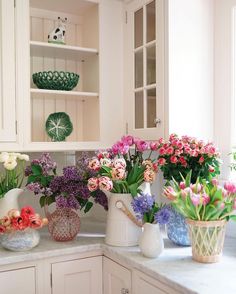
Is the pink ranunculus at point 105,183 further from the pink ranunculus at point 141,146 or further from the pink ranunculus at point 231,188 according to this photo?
the pink ranunculus at point 231,188

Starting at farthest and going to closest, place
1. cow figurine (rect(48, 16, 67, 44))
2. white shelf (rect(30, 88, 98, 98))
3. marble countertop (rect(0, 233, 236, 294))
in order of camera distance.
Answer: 1. cow figurine (rect(48, 16, 67, 44))
2. white shelf (rect(30, 88, 98, 98))
3. marble countertop (rect(0, 233, 236, 294))

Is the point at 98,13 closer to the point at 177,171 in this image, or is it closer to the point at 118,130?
the point at 118,130

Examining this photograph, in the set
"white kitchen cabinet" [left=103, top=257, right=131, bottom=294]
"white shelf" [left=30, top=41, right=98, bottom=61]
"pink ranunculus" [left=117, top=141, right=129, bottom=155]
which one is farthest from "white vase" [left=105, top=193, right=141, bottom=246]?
"white shelf" [left=30, top=41, right=98, bottom=61]

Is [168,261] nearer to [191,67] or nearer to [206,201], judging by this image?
[206,201]

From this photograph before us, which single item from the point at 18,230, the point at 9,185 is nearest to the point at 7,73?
the point at 9,185

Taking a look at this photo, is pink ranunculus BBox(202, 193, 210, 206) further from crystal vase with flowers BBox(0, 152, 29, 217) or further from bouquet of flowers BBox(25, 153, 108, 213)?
crystal vase with flowers BBox(0, 152, 29, 217)

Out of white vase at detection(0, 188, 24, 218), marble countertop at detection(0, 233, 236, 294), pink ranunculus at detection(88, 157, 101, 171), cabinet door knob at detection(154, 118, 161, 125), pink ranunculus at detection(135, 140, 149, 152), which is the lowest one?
marble countertop at detection(0, 233, 236, 294)

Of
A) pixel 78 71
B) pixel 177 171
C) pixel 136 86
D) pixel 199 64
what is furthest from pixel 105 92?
pixel 177 171

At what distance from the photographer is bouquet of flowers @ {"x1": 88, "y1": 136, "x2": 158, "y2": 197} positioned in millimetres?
1666

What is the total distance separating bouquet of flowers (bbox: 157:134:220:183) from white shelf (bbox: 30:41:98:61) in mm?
782

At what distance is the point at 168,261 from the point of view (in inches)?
59.0

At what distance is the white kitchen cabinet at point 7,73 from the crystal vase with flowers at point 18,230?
41cm

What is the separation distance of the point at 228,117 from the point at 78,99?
0.96m

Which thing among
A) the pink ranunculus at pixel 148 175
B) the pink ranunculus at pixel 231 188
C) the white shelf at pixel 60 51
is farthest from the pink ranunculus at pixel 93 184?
the white shelf at pixel 60 51
